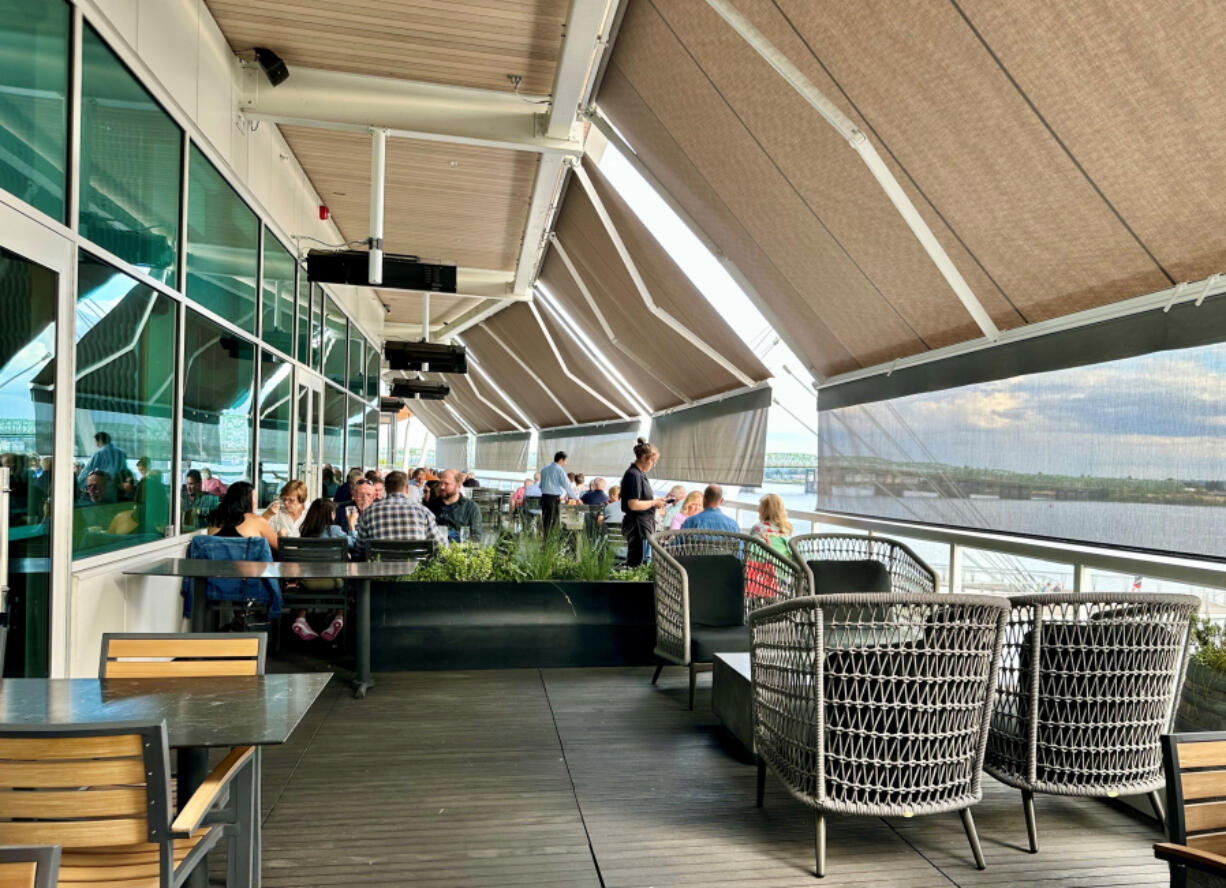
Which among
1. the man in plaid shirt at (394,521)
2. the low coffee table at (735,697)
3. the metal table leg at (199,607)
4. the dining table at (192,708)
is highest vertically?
the man in plaid shirt at (394,521)

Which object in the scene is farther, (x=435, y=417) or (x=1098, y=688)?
(x=435, y=417)

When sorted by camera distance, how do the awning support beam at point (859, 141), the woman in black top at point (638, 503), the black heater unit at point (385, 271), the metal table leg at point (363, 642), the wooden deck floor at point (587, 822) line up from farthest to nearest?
1. the woman in black top at point (638, 503)
2. the black heater unit at point (385, 271)
3. the awning support beam at point (859, 141)
4. the metal table leg at point (363, 642)
5. the wooden deck floor at point (587, 822)

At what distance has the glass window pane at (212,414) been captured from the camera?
551 cm

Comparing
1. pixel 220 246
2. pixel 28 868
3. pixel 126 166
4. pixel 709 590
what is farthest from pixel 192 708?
pixel 220 246

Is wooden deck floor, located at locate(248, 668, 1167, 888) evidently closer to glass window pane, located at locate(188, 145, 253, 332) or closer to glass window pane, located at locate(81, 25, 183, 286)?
glass window pane, located at locate(81, 25, 183, 286)

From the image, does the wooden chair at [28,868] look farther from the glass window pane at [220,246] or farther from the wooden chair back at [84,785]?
the glass window pane at [220,246]

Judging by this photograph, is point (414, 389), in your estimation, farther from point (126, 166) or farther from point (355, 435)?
point (126, 166)

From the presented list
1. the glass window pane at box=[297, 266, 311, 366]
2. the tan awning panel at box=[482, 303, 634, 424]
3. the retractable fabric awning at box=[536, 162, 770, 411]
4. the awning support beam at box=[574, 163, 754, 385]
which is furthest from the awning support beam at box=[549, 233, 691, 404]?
the glass window pane at box=[297, 266, 311, 366]

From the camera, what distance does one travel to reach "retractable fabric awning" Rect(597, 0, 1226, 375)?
12.3ft

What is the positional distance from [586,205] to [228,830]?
8145mm

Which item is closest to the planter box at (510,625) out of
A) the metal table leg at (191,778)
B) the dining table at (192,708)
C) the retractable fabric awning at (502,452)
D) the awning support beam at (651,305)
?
the dining table at (192,708)

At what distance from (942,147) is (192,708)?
4.49 m

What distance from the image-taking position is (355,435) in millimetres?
13484

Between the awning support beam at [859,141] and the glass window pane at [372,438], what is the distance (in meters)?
11.4
